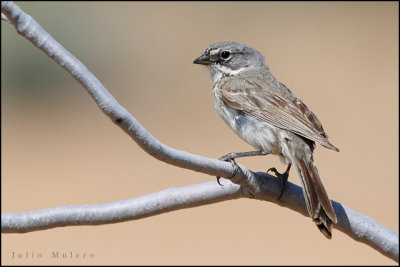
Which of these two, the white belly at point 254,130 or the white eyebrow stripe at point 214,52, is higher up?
the white eyebrow stripe at point 214,52

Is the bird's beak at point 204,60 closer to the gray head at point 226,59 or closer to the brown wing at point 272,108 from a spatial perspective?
the gray head at point 226,59

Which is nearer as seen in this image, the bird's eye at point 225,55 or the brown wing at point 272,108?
the brown wing at point 272,108

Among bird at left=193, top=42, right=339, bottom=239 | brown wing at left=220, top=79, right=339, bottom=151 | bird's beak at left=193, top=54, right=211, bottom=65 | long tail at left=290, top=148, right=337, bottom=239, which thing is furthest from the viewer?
bird's beak at left=193, top=54, right=211, bottom=65

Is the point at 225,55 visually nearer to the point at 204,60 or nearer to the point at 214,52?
the point at 214,52

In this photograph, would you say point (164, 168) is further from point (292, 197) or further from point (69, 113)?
point (292, 197)

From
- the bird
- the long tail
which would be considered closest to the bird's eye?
the bird

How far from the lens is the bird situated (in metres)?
4.38

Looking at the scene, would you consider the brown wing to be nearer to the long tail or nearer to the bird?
the bird

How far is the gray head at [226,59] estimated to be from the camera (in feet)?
18.4

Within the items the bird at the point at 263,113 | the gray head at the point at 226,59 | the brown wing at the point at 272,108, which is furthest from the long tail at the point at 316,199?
the gray head at the point at 226,59

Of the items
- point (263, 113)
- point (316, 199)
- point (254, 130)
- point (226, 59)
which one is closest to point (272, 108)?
point (263, 113)

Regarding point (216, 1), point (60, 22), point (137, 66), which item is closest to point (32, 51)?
point (60, 22)

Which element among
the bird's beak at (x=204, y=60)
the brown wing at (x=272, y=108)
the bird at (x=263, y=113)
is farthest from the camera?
the bird's beak at (x=204, y=60)

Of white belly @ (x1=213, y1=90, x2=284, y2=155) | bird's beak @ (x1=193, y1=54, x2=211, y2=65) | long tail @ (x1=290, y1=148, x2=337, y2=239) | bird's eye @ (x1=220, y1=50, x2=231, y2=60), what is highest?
bird's eye @ (x1=220, y1=50, x2=231, y2=60)
